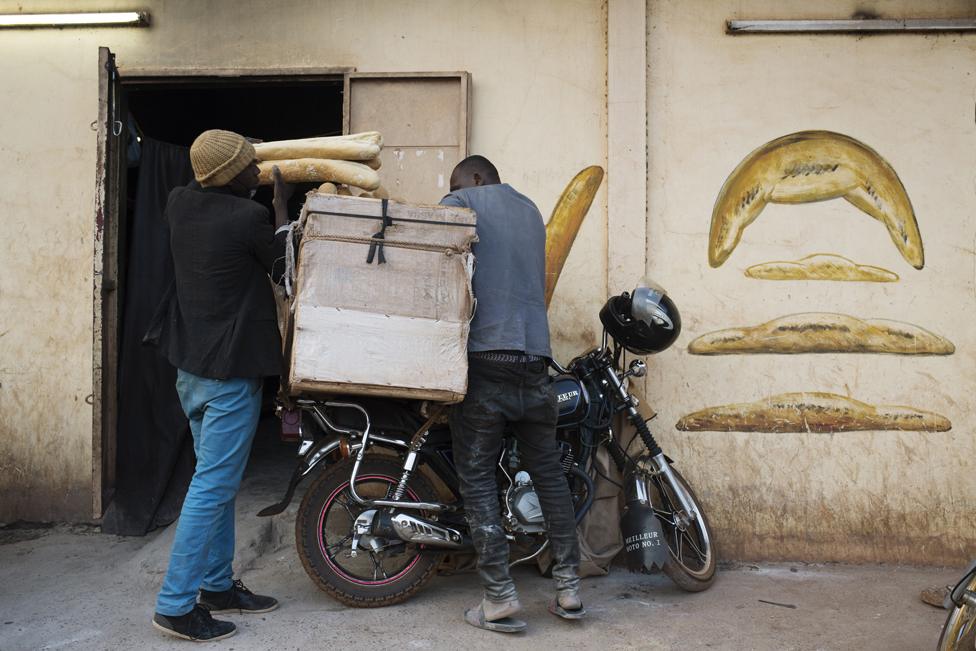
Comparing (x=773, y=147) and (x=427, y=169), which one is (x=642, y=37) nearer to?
(x=773, y=147)

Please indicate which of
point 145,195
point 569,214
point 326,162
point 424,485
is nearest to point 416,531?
point 424,485

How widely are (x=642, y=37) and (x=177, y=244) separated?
9.06 feet

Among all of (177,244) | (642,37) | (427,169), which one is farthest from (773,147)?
(177,244)

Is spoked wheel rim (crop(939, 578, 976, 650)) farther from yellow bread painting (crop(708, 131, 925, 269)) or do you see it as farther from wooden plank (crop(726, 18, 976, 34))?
wooden plank (crop(726, 18, 976, 34))

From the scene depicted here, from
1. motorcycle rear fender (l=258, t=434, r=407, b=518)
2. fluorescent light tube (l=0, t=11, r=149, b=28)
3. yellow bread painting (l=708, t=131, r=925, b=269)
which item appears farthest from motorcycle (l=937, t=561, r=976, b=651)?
fluorescent light tube (l=0, t=11, r=149, b=28)

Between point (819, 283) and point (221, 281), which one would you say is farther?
point (819, 283)

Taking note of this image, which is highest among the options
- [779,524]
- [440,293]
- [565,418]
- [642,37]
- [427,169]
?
[642,37]

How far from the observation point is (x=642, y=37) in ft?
15.2

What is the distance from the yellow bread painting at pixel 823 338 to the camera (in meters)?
4.64

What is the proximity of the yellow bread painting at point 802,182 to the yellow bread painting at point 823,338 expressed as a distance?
445 mm

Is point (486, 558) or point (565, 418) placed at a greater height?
point (565, 418)

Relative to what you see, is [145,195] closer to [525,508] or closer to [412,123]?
[412,123]

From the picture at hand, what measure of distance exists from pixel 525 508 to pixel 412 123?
2.27 meters

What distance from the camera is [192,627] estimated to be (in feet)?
11.3
